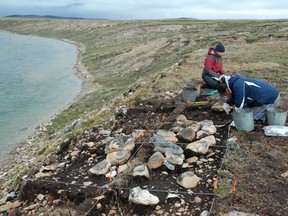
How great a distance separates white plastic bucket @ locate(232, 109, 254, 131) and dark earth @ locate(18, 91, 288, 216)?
14 centimetres

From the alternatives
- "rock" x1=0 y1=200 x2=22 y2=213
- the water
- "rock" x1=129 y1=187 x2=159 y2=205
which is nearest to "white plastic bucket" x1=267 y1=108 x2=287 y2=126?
"rock" x1=129 y1=187 x2=159 y2=205

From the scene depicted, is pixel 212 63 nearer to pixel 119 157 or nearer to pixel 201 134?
pixel 201 134

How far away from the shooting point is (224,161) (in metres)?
6.80

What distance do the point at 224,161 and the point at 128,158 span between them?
203 centimetres

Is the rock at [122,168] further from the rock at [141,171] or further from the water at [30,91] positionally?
the water at [30,91]

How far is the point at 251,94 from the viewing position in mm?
8234

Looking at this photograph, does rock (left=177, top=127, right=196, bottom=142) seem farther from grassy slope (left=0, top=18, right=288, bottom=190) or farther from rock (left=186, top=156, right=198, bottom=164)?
grassy slope (left=0, top=18, right=288, bottom=190)

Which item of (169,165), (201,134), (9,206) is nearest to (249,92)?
(201,134)

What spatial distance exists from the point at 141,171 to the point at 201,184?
1150 mm

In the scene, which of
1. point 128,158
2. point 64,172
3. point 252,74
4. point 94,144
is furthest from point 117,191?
point 252,74

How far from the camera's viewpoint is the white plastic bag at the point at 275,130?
25.7 ft

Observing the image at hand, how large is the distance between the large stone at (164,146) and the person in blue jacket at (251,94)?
1684 millimetres

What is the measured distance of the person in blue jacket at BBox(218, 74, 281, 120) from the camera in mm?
8133

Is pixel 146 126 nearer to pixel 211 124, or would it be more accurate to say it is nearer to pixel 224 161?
pixel 211 124
